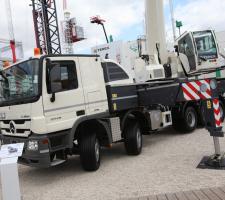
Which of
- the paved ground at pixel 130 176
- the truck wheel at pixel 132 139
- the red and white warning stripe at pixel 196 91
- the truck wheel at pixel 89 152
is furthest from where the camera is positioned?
the truck wheel at pixel 132 139

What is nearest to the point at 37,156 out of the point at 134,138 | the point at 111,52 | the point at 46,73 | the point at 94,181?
the point at 94,181

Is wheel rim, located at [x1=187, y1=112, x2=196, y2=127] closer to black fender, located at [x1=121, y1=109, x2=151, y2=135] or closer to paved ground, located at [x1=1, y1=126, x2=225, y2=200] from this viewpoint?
paved ground, located at [x1=1, y1=126, x2=225, y2=200]

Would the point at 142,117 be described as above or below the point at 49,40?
below

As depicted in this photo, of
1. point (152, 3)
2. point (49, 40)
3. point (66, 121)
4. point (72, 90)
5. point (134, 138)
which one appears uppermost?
point (49, 40)

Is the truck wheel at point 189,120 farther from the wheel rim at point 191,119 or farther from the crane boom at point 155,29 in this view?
the crane boom at point 155,29

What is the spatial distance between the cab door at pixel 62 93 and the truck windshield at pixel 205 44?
21.1 ft

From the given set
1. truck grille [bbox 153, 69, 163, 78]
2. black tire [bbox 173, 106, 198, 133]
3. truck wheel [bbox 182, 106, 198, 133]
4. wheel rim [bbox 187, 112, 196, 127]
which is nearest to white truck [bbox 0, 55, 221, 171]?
black tire [bbox 173, 106, 198, 133]

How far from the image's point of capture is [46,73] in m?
5.90

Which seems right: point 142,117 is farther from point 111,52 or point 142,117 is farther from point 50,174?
point 111,52

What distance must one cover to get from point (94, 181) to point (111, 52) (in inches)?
751

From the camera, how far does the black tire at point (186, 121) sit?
9938 mm

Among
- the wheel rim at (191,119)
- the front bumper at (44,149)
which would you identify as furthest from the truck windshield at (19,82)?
the wheel rim at (191,119)

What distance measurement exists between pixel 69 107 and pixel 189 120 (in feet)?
17.1

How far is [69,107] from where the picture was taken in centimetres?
629
